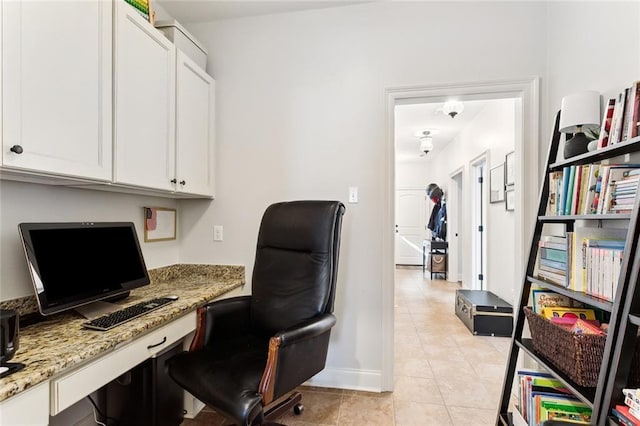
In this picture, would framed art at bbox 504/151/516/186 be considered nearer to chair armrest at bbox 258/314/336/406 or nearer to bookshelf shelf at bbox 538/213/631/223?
bookshelf shelf at bbox 538/213/631/223

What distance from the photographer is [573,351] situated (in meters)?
1.15

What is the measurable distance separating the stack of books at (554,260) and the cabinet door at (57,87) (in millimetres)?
2089

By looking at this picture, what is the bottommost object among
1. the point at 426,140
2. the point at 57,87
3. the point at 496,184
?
the point at 496,184

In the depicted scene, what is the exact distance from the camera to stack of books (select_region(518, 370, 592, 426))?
4.26ft

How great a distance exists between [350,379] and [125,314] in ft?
4.88

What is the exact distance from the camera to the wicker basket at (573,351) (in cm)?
110

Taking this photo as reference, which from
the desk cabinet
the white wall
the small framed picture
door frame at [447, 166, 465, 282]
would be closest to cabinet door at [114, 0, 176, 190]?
the white wall

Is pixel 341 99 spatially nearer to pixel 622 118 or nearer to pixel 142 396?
pixel 622 118

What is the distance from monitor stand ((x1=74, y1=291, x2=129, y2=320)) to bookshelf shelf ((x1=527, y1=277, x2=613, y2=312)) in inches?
78.0

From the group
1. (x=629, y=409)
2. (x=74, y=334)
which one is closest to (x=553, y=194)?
(x=629, y=409)

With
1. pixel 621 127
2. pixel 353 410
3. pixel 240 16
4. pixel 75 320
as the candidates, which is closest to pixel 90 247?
pixel 75 320

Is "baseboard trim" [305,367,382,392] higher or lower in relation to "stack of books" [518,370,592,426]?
lower

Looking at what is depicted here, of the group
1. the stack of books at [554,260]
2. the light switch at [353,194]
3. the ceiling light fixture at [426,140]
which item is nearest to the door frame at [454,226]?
the ceiling light fixture at [426,140]

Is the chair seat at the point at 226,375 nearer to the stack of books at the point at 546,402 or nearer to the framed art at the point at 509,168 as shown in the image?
the stack of books at the point at 546,402
